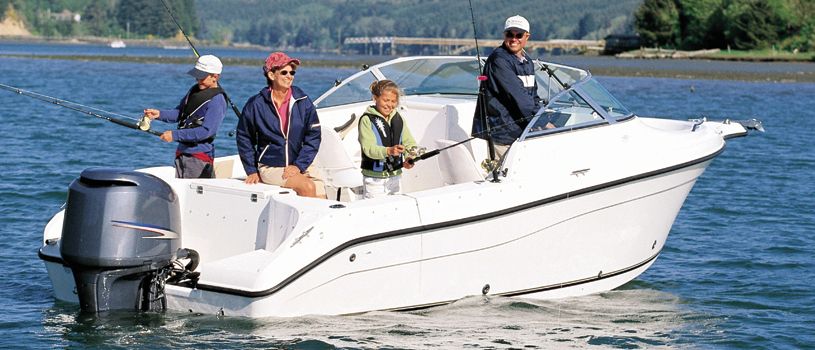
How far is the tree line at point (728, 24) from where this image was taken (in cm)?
8506

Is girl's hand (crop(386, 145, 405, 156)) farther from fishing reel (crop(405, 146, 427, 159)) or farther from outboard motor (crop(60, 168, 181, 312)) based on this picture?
outboard motor (crop(60, 168, 181, 312))

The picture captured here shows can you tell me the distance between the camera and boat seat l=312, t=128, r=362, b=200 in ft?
29.4

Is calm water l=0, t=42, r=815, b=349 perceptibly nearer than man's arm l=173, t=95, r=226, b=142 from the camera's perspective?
Yes

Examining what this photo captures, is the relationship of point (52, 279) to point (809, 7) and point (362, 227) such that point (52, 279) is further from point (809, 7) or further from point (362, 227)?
point (809, 7)

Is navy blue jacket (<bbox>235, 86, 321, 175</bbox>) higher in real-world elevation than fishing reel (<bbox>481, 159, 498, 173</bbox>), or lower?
higher

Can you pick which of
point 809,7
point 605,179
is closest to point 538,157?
point 605,179

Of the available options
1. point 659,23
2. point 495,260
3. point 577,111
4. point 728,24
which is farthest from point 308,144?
point 659,23

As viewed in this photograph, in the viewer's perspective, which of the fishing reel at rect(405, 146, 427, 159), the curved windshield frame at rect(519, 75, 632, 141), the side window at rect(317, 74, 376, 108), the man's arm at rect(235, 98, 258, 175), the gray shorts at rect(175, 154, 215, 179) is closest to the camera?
the man's arm at rect(235, 98, 258, 175)

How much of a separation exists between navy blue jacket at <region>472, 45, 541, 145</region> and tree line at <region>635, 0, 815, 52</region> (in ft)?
250

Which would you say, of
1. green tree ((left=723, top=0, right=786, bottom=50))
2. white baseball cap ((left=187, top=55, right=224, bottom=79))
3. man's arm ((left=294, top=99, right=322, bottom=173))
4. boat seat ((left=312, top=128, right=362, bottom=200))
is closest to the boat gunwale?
man's arm ((left=294, top=99, right=322, bottom=173))

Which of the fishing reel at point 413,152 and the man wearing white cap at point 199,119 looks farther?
the man wearing white cap at point 199,119

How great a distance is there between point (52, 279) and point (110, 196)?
3.74 feet

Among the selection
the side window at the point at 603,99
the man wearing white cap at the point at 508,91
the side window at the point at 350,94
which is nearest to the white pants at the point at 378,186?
the man wearing white cap at the point at 508,91

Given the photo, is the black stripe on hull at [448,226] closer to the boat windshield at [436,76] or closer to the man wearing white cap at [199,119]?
the man wearing white cap at [199,119]
